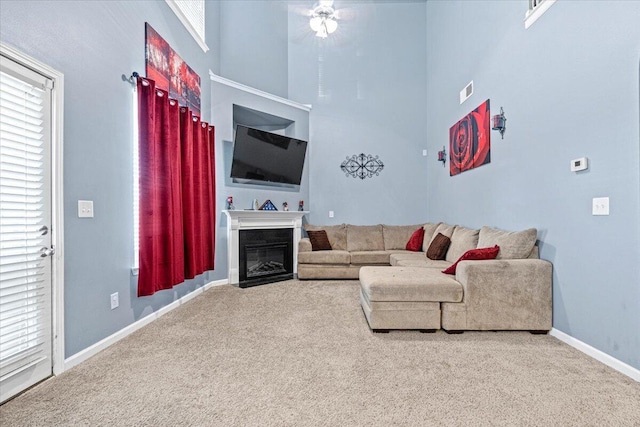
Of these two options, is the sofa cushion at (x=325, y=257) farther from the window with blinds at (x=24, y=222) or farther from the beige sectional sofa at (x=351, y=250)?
the window with blinds at (x=24, y=222)

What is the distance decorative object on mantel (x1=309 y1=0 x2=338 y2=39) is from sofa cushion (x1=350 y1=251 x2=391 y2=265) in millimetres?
4175

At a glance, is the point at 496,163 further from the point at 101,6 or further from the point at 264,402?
the point at 101,6

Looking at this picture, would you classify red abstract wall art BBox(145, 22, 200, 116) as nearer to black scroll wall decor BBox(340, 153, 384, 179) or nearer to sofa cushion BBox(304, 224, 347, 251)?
sofa cushion BBox(304, 224, 347, 251)

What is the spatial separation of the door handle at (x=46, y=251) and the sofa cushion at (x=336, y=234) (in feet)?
12.3

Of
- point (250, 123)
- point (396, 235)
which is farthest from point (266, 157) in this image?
point (396, 235)

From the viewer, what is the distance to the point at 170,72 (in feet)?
11.0

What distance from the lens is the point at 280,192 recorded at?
5.36 meters

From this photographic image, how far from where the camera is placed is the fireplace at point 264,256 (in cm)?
470

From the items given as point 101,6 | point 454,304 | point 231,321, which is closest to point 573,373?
point 454,304

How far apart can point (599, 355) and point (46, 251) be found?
363 cm

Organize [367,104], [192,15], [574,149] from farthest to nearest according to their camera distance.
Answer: [367,104]
[192,15]
[574,149]

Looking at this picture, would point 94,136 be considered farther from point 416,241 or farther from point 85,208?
point 416,241

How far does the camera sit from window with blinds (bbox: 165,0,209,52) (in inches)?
138

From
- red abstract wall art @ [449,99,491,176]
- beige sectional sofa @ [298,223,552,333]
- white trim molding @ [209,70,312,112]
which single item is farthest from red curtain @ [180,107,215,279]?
red abstract wall art @ [449,99,491,176]
